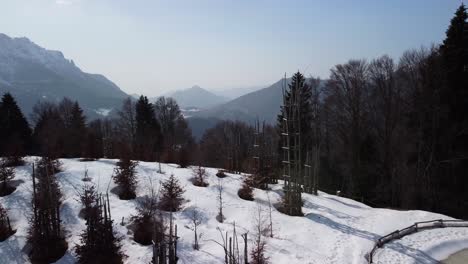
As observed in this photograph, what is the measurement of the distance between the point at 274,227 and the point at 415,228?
23.9 ft

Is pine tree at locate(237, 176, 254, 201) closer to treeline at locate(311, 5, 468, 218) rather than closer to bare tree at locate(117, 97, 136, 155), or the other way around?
treeline at locate(311, 5, 468, 218)

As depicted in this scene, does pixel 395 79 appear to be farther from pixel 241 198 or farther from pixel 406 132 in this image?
pixel 241 198

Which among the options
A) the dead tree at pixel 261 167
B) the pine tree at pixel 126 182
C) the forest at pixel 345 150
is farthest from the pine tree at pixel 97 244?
the dead tree at pixel 261 167

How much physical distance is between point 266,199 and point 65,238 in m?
10.8

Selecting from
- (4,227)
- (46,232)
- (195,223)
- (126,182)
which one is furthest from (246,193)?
(4,227)

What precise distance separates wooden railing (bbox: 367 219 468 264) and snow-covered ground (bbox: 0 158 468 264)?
27cm

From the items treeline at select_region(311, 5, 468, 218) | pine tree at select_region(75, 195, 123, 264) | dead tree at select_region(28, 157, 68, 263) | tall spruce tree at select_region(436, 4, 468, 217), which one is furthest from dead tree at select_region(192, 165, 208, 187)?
tall spruce tree at select_region(436, 4, 468, 217)

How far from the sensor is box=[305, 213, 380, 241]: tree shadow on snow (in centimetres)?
1550

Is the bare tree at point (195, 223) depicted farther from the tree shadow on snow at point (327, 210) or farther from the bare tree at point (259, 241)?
the tree shadow on snow at point (327, 210)

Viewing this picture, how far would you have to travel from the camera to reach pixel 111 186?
18219 millimetres

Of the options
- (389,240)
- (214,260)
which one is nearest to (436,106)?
(389,240)

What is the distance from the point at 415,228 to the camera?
16703 millimetres

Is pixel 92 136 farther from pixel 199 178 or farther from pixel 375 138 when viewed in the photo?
pixel 375 138

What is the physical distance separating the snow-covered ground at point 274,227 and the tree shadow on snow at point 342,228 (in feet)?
0.16
